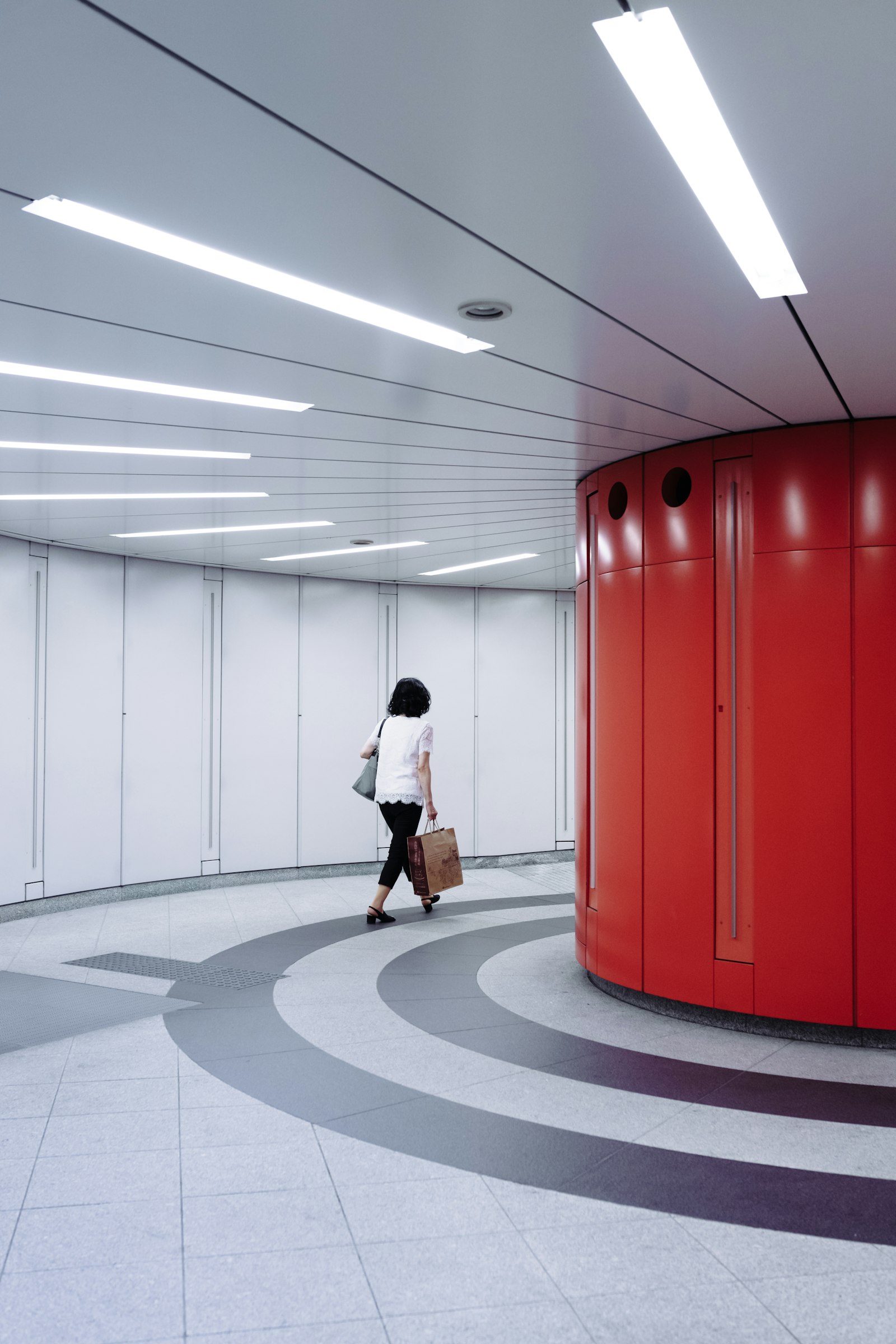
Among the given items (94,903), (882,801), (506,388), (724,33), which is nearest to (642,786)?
(882,801)

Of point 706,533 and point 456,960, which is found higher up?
point 706,533

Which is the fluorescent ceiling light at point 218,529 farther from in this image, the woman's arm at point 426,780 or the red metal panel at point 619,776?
the red metal panel at point 619,776

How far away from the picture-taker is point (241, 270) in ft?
13.0

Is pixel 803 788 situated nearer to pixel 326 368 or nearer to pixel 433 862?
pixel 326 368

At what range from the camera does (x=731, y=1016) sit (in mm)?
6285

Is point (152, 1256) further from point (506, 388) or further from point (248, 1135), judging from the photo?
point (506, 388)

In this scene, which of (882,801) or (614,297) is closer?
(614,297)

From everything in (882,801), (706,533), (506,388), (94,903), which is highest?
(506,388)

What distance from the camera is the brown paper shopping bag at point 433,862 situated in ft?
31.1

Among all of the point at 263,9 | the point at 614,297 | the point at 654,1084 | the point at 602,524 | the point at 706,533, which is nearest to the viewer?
the point at 263,9

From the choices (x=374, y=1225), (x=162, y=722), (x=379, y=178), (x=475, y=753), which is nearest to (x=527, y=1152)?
(x=374, y=1225)

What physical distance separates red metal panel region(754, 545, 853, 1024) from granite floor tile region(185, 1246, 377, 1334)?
11.4 feet

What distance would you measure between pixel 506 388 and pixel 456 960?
4395mm

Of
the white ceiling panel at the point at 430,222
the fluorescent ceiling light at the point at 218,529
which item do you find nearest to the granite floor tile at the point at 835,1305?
the white ceiling panel at the point at 430,222
